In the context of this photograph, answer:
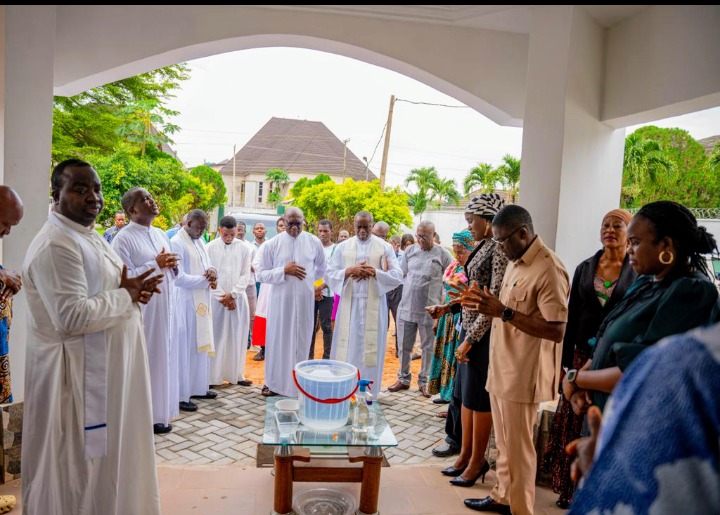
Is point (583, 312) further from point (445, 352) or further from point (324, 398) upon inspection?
point (445, 352)

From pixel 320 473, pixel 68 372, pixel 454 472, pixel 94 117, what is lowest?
pixel 454 472

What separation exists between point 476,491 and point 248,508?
1.74m

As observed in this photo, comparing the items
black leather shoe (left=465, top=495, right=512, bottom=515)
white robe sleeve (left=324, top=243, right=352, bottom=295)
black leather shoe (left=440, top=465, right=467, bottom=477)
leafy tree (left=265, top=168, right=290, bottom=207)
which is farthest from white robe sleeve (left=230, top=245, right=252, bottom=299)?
leafy tree (left=265, top=168, right=290, bottom=207)

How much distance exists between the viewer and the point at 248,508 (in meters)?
3.86

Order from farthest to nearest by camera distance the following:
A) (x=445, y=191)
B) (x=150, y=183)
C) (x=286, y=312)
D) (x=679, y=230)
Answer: (x=445, y=191) < (x=150, y=183) < (x=286, y=312) < (x=679, y=230)

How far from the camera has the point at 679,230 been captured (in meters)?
2.36

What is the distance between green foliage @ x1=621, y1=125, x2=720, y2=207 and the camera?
85.5 feet

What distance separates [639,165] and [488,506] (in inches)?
1024

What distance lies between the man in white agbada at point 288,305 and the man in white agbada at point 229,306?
0.58 m

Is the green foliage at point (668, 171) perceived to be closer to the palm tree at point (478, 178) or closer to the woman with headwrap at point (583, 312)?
the palm tree at point (478, 178)

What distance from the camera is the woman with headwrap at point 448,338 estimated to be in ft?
19.2

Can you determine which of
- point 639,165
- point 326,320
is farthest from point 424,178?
point 326,320

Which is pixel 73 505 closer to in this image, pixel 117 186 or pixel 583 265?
pixel 583 265

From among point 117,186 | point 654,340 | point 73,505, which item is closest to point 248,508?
point 73,505
